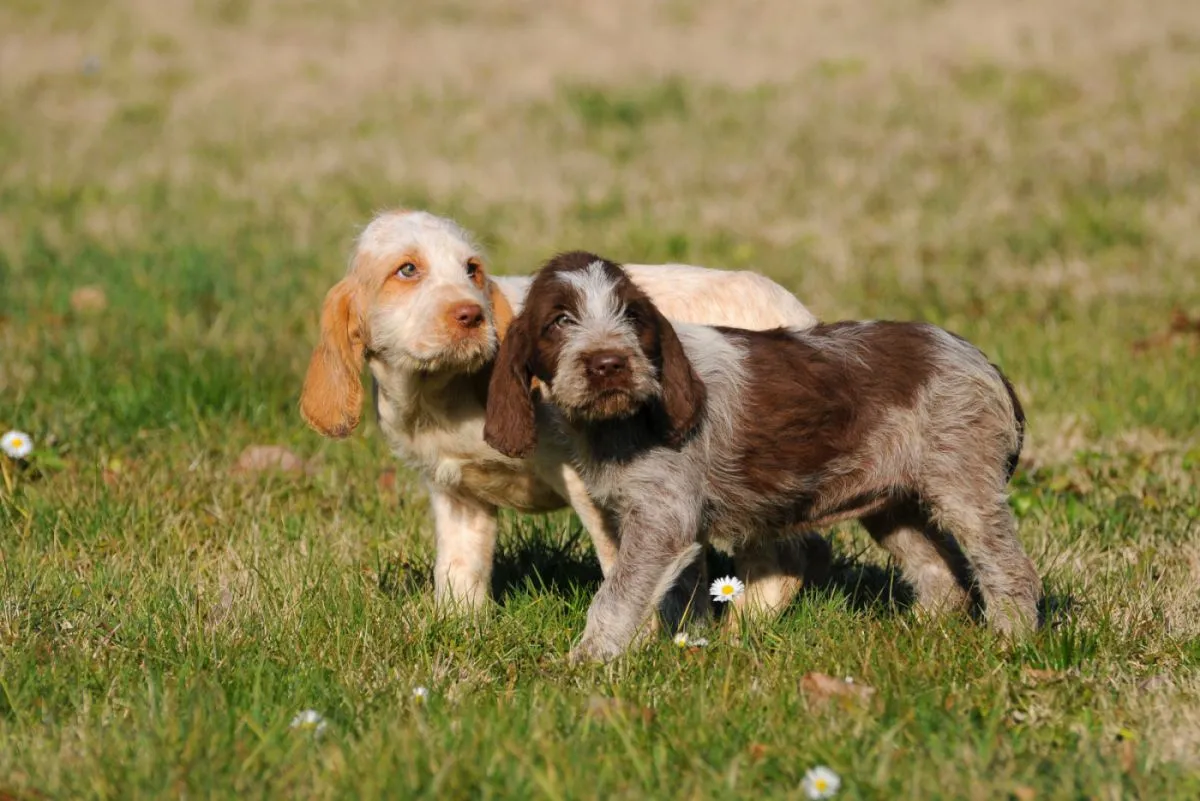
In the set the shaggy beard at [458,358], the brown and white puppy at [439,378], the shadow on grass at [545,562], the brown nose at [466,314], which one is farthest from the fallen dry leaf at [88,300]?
the brown nose at [466,314]

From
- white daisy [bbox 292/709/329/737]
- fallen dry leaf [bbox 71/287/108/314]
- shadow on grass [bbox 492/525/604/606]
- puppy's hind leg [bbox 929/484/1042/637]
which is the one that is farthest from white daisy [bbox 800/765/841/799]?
fallen dry leaf [bbox 71/287/108/314]

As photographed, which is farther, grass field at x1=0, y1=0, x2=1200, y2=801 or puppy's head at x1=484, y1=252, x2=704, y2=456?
puppy's head at x1=484, y1=252, x2=704, y2=456

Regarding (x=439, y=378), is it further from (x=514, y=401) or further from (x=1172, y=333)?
(x=1172, y=333)

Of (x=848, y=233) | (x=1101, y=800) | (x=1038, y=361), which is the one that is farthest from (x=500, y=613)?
(x=848, y=233)

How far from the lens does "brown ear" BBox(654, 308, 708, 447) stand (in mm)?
4980

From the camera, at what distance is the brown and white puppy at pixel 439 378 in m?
5.43

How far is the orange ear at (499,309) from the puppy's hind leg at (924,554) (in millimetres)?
1591

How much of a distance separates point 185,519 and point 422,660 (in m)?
2.11

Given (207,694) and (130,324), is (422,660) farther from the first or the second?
(130,324)

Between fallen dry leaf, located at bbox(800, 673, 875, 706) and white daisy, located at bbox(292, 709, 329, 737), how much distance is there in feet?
4.61

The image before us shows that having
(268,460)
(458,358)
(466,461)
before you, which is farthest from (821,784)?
(268,460)

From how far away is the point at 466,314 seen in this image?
5.34m

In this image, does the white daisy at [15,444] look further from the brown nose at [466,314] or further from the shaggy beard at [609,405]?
the shaggy beard at [609,405]

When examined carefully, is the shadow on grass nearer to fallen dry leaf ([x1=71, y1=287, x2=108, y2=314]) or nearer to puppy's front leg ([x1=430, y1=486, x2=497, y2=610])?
puppy's front leg ([x1=430, y1=486, x2=497, y2=610])
